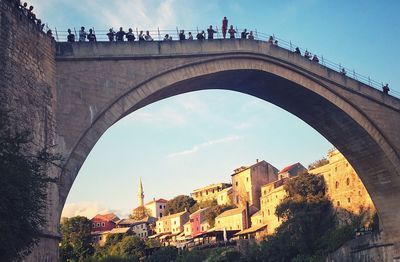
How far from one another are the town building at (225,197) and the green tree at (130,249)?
1521cm

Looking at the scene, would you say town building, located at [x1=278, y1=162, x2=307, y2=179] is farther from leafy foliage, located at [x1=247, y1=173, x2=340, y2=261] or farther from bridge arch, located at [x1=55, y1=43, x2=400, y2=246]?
bridge arch, located at [x1=55, y1=43, x2=400, y2=246]

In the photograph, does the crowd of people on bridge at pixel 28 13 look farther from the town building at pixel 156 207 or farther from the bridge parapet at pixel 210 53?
the town building at pixel 156 207

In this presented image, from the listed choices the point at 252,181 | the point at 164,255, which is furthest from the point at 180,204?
the point at 164,255

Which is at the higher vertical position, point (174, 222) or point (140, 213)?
point (140, 213)

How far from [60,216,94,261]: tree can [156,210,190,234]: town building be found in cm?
1417

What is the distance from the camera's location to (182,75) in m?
18.5

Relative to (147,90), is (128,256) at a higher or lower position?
lower

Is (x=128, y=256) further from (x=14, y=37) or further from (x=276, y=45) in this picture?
(x=14, y=37)

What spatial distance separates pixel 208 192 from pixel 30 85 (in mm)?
72227

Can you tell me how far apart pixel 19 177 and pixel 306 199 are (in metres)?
32.9

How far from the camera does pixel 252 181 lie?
6253 centimetres

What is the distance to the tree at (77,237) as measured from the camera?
197ft

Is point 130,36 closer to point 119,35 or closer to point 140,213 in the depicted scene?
point 119,35

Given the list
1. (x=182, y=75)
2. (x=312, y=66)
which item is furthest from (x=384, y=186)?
(x=182, y=75)
